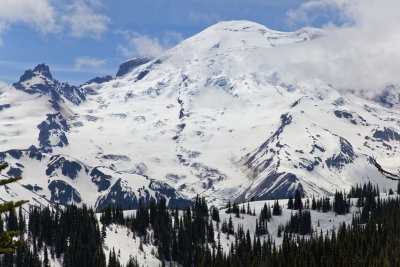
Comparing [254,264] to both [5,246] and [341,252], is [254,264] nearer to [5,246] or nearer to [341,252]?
[341,252]

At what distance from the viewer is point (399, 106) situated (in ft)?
87.6

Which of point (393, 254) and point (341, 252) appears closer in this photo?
point (393, 254)

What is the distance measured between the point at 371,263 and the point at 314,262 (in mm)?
17755

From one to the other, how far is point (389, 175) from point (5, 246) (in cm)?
1591

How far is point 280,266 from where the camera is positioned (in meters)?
191

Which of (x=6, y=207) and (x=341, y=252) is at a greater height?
(x=6, y=207)

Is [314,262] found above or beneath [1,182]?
beneath

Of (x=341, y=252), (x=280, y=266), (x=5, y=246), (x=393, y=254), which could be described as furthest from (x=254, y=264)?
(x=5, y=246)

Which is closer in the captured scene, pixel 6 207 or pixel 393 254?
pixel 6 207

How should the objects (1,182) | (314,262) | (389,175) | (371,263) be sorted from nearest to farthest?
(389,175), (1,182), (371,263), (314,262)

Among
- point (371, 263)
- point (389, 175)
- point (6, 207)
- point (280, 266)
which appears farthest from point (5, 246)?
point (280, 266)

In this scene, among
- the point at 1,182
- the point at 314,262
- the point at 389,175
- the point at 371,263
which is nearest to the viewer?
the point at 389,175

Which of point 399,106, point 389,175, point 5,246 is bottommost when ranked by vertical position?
point 5,246

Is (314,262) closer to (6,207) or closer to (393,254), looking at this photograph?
(393,254)
